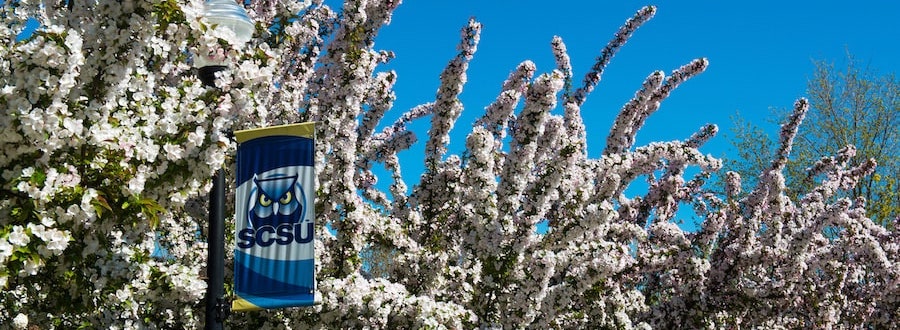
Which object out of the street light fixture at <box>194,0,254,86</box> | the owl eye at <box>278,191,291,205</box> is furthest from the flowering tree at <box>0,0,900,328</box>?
the owl eye at <box>278,191,291,205</box>

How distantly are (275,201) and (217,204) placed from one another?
1.40 ft

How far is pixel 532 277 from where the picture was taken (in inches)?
398

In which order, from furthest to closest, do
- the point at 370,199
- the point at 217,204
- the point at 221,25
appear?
the point at 370,199
the point at 221,25
the point at 217,204

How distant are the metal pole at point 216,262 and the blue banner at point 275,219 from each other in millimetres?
218

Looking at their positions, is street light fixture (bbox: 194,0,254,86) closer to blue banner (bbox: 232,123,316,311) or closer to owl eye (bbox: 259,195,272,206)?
blue banner (bbox: 232,123,316,311)

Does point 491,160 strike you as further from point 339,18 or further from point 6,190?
point 6,190

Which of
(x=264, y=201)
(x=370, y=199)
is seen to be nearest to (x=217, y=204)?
(x=264, y=201)

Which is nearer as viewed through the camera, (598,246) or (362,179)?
(598,246)

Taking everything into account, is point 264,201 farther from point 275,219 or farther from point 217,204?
point 217,204

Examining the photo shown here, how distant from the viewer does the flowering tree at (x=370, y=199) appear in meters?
5.68

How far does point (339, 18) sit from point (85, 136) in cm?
659

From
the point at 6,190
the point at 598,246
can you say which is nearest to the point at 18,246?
the point at 6,190

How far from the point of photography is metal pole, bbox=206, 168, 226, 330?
20.1 feet

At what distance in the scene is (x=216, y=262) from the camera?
6.20 meters
